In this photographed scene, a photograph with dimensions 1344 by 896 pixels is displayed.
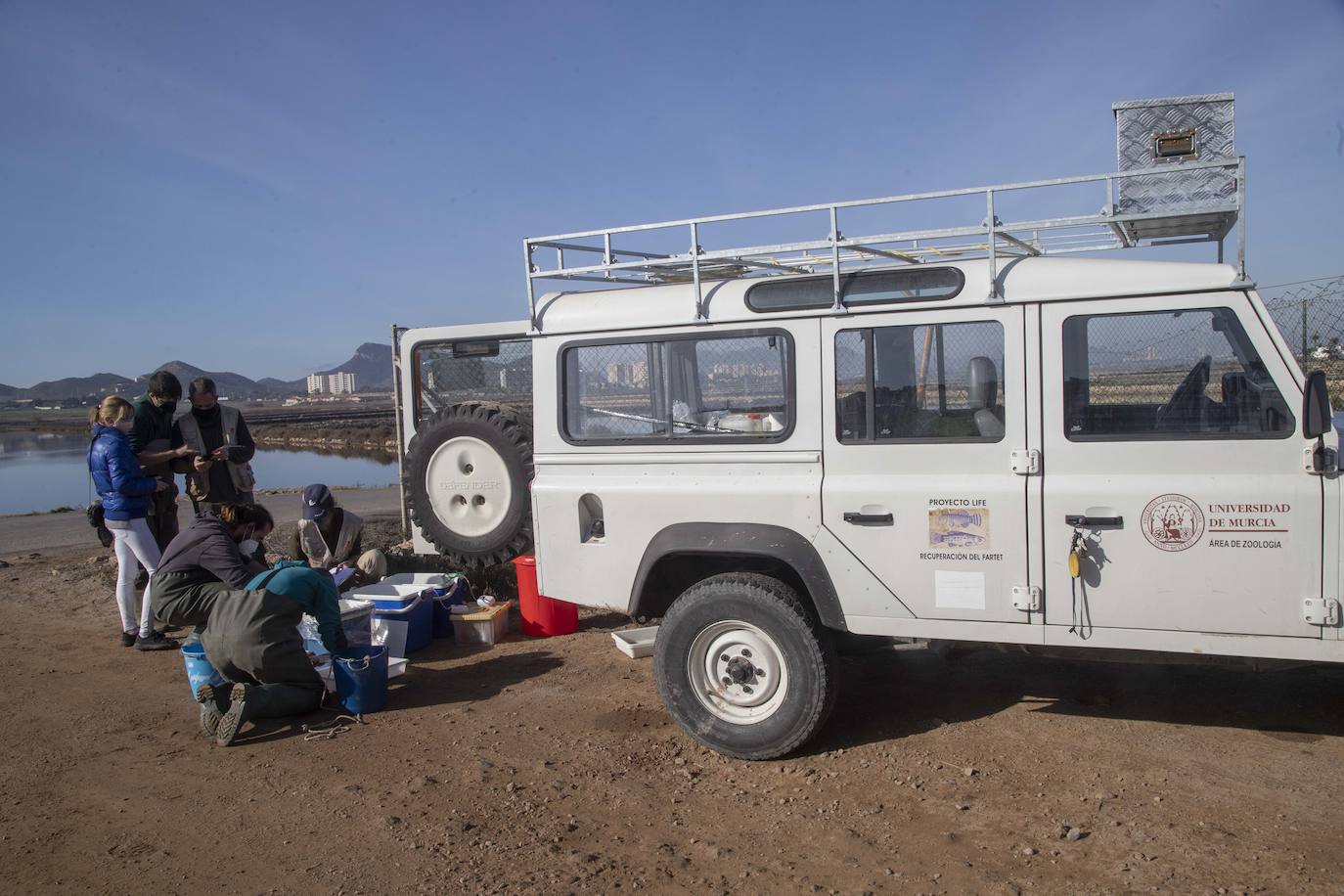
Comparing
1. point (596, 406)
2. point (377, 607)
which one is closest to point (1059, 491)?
point (596, 406)

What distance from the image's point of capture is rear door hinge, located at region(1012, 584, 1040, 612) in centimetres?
408

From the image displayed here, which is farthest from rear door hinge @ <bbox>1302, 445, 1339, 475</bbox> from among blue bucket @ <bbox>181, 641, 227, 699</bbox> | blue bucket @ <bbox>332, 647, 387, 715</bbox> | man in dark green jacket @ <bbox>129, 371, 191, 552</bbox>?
man in dark green jacket @ <bbox>129, 371, 191, 552</bbox>

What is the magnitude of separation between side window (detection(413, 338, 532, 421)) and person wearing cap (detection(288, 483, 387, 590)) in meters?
1.23

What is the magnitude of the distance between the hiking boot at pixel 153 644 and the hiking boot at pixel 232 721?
7.01 ft

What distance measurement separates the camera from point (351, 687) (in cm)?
529

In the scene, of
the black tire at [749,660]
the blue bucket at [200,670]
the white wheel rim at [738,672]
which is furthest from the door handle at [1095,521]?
the blue bucket at [200,670]

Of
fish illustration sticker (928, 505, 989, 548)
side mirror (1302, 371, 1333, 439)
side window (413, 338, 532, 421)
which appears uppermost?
side window (413, 338, 532, 421)

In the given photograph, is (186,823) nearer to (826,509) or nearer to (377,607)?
(377,607)

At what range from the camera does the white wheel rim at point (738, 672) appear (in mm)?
4512

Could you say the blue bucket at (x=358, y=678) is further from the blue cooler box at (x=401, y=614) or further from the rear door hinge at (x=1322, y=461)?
the rear door hinge at (x=1322, y=461)

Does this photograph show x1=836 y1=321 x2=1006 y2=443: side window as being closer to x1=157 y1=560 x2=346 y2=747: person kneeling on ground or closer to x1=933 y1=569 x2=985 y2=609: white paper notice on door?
x1=933 y1=569 x2=985 y2=609: white paper notice on door

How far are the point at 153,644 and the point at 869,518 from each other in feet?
17.4

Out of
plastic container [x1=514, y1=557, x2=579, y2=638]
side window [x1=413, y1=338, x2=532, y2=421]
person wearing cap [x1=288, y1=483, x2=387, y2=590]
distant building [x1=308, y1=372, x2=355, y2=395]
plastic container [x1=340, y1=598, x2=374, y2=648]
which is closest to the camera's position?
plastic container [x1=340, y1=598, x2=374, y2=648]

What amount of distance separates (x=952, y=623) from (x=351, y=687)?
3.30m
